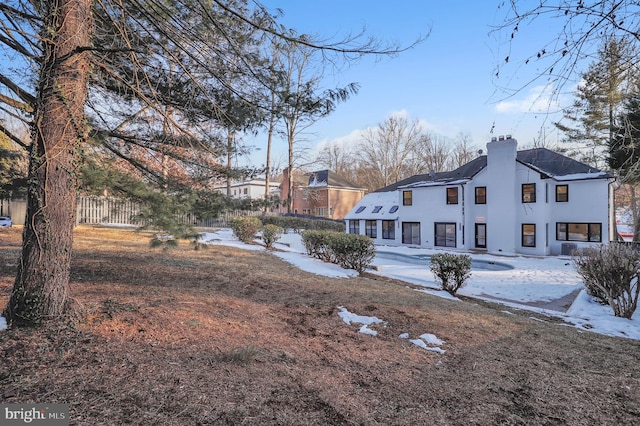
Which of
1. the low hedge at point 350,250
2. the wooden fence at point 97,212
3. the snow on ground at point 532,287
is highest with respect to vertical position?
the wooden fence at point 97,212

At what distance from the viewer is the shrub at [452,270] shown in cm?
884

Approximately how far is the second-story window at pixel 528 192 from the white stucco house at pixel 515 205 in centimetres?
5

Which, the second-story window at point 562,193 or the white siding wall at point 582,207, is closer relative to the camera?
the white siding wall at point 582,207

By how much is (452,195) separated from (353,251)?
46.2 ft

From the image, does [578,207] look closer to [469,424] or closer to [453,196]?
[453,196]

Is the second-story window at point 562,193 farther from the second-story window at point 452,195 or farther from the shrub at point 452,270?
the shrub at point 452,270

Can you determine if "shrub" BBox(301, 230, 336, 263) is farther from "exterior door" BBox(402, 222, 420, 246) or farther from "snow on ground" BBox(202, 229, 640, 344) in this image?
"exterior door" BBox(402, 222, 420, 246)

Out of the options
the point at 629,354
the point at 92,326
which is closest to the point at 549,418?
the point at 629,354

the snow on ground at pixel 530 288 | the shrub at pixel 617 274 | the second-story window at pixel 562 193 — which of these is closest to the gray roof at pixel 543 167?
the second-story window at pixel 562 193

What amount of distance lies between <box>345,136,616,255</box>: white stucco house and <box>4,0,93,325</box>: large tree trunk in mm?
20407

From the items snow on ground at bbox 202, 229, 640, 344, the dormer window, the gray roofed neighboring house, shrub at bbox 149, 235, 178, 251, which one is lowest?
snow on ground at bbox 202, 229, 640, 344

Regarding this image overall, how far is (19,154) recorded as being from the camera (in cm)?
575

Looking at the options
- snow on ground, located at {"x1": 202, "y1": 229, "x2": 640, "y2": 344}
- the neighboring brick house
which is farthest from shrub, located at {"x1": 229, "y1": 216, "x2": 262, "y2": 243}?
the neighboring brick house

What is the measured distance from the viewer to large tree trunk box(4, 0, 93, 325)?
3152mm
